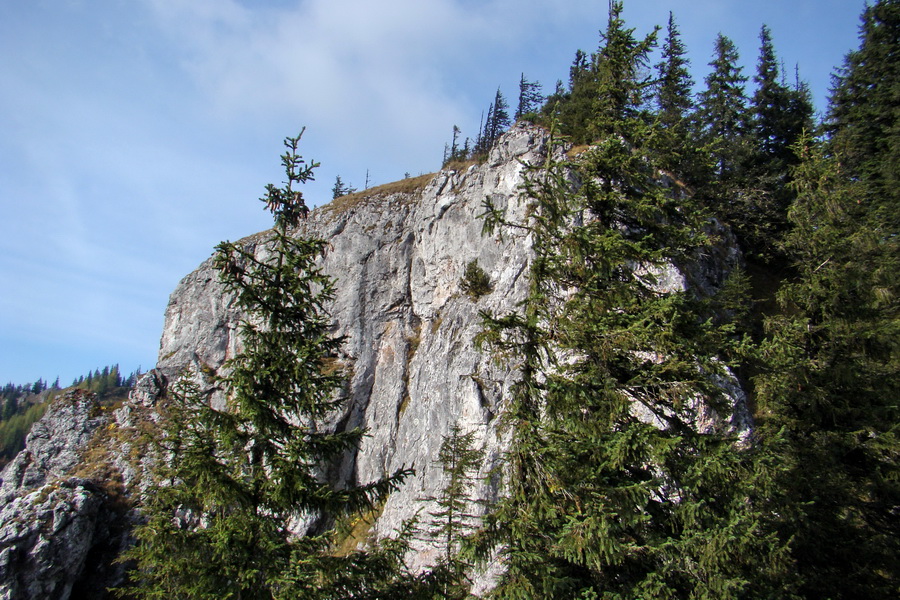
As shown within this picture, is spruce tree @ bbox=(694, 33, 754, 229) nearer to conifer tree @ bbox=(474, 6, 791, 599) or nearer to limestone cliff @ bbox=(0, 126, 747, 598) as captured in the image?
limestone cliff @ bbox=(0, 126, 747, 598)

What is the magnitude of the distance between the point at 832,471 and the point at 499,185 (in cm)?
2731

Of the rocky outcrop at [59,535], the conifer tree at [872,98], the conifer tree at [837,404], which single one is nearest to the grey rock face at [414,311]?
the conifer tree at [872,98]

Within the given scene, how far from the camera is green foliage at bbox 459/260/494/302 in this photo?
31.4 m

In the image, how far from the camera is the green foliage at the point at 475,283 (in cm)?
3139

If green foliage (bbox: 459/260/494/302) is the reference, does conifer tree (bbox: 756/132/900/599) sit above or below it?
below

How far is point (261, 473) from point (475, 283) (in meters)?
24.7

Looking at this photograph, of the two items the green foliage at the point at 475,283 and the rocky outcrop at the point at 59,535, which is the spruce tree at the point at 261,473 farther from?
the rocky outcrop at the point at 59,535

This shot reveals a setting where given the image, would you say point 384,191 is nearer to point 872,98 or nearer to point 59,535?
point 59,535

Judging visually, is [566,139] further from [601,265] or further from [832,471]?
[832,471]

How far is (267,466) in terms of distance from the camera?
7.65 m

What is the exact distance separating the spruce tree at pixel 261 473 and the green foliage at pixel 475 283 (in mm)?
22816

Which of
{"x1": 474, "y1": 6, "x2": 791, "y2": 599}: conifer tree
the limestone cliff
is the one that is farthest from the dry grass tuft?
{"x1": 474, "y1": 6, "x2": 791, "y2": 599}: conifer tree

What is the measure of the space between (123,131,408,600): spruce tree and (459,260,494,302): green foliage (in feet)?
74.9

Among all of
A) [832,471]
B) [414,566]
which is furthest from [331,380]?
[414,566]
